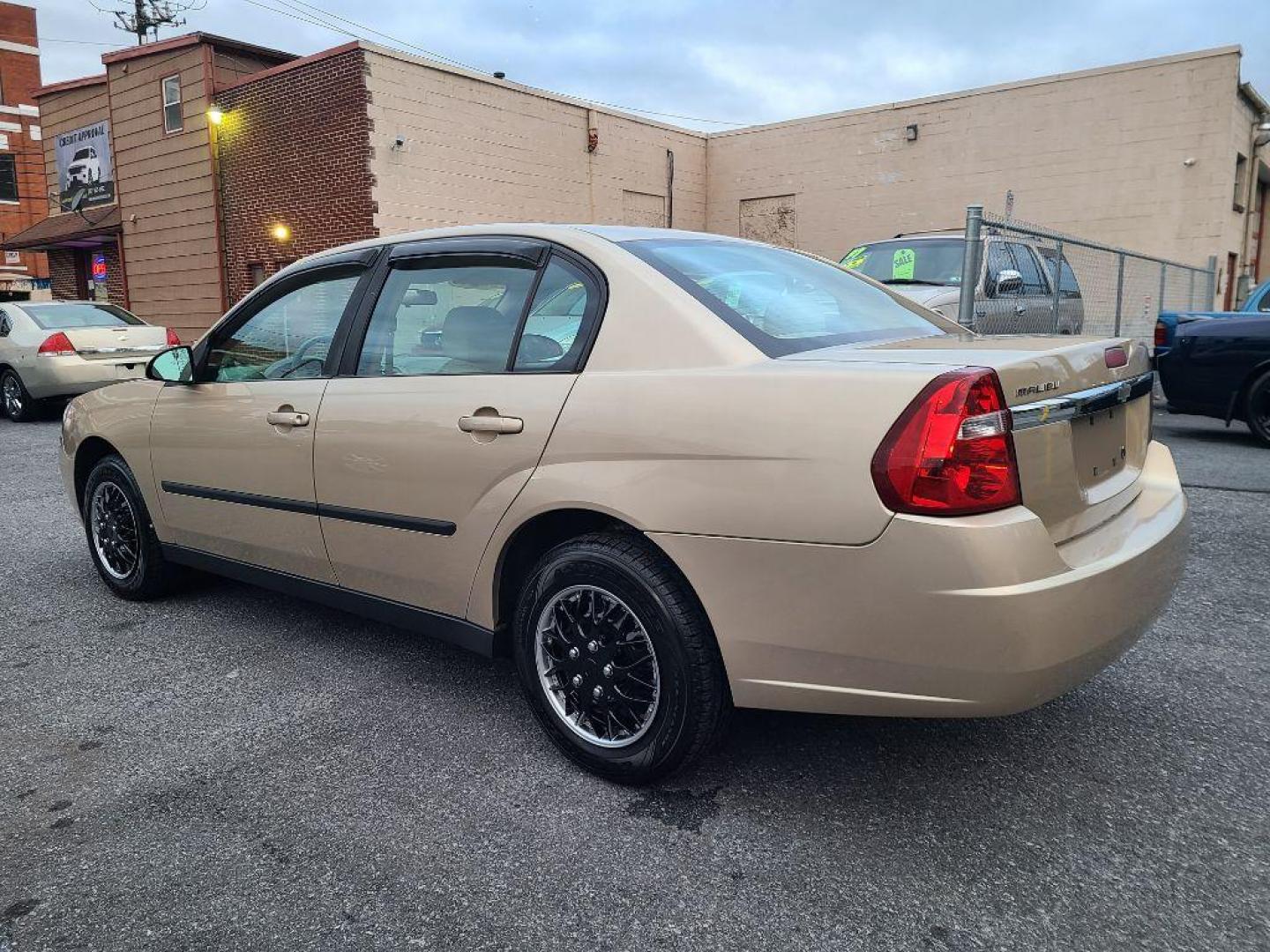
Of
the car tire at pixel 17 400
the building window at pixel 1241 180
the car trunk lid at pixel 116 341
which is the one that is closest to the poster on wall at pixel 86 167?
the car tire at pixel 17 400

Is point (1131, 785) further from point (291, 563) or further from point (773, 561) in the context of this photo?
point (291, 563)

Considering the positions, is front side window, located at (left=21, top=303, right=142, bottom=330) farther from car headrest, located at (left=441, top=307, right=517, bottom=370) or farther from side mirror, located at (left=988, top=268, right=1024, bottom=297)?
car headrest, located at (left=441, top=307, right=517, bottom=370)

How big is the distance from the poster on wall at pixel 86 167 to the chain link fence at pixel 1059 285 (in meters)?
20.1

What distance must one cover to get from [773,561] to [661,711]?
1.81ft

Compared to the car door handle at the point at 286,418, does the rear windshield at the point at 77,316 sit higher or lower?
higher

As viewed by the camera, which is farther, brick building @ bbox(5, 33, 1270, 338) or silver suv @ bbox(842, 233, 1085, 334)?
brick building @ bbox(5, 33, 1270, 338)

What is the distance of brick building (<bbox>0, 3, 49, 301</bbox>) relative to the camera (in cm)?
3472

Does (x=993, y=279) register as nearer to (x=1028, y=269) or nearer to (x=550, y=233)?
(x=1028, y=269)

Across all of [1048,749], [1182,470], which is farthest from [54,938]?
[1182,470]

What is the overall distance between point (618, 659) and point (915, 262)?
A: 24.4 ft

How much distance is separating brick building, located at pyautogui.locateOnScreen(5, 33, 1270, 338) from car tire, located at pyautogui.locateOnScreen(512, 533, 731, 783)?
14517mm

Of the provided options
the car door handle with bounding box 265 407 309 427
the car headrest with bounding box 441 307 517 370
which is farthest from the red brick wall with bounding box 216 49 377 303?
the car headrest with bounding box 441 307 517 370

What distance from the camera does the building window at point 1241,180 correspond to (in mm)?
17016

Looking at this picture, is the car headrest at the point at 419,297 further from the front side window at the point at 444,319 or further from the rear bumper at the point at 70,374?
the rear bumper at the point at 70,374
